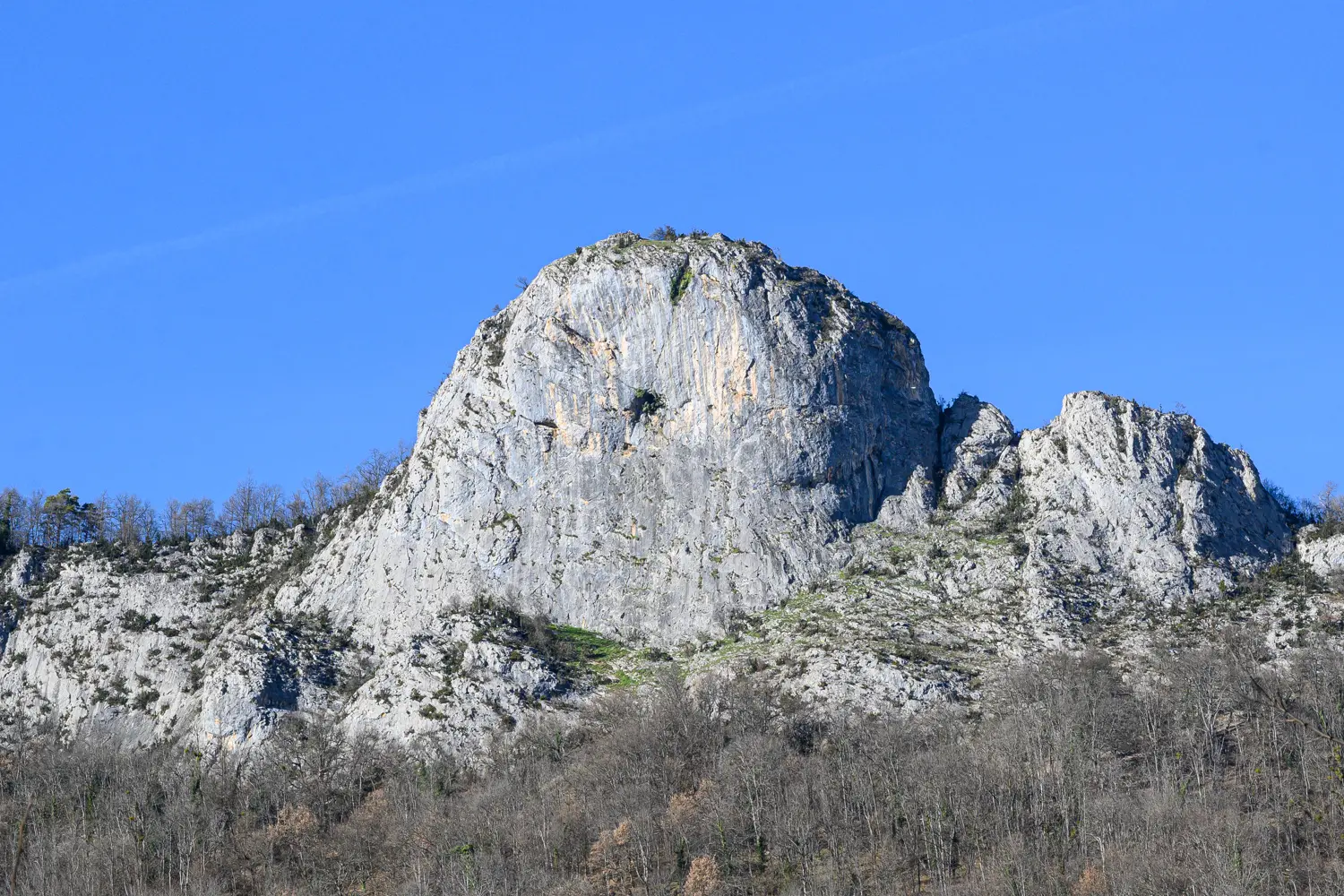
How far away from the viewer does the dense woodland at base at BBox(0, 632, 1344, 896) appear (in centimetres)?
8438

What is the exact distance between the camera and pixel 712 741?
328ft

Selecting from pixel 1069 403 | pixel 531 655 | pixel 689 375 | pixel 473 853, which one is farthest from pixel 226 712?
pixel 1069 403

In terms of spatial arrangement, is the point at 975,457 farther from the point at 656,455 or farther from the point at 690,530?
the point at 656,455

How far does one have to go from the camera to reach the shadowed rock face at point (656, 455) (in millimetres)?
118938

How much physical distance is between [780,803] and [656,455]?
115ft

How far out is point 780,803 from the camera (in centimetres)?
9200

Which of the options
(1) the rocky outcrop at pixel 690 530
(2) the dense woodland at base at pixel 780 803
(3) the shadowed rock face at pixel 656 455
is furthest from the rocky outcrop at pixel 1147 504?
(3) the shadowed rock face at pixel 656 455

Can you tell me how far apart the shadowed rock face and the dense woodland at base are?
1333cm

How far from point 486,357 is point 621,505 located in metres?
16.0

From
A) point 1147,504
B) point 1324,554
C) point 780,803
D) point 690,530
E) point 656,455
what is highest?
point 656,455

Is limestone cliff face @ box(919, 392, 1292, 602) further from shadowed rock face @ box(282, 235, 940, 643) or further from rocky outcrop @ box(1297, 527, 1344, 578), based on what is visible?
shadowed rock face @ box(282, 235, 940, 643)

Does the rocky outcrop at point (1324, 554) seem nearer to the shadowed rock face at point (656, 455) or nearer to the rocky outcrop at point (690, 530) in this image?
the rocky outcrop at point (690, 530)

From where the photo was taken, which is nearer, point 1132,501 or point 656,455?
point 1132,501

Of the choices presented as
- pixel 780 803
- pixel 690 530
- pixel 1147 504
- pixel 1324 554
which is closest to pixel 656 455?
pixel 690 530
